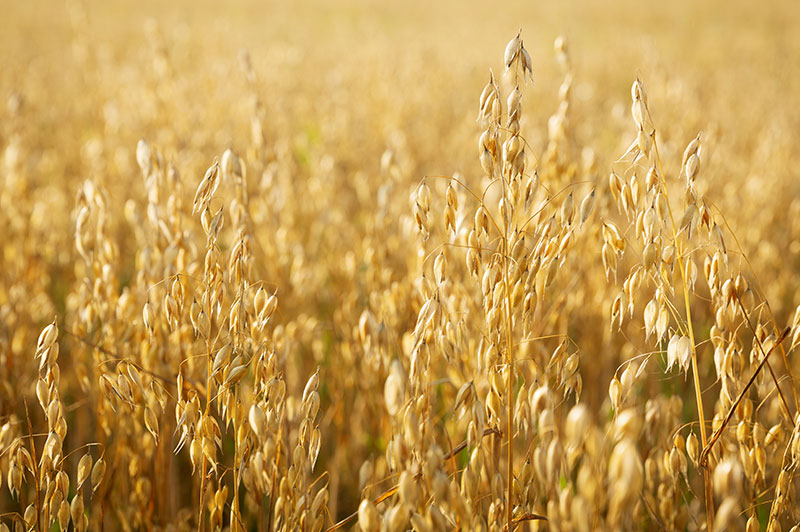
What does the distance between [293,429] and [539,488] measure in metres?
0.61

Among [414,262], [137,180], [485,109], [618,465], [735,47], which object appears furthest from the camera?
[735,47]

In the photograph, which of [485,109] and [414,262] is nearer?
[485,109]

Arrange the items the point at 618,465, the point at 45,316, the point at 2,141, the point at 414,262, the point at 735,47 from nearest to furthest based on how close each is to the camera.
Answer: the point at 618,465
the point at 414,262
the point at 45,316
the point at 2,141
the point at 735,47

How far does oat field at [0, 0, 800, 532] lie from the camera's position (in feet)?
3.18

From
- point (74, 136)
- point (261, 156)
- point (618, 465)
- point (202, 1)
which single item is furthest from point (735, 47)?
point (202, 1)

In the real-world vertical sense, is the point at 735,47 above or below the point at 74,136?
above

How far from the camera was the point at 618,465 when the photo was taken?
2.07 ft

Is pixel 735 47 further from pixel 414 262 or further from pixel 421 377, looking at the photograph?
pixel 421 377

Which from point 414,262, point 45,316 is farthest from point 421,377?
point 45,316

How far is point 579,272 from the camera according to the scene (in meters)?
1.81

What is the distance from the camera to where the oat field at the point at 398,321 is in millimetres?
969

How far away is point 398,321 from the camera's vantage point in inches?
64.9

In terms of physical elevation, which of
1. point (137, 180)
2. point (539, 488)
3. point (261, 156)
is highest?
point (137, 180)

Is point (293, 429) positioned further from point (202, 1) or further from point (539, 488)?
point (202, 1)
